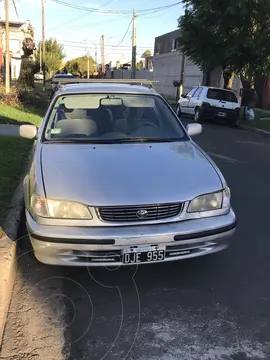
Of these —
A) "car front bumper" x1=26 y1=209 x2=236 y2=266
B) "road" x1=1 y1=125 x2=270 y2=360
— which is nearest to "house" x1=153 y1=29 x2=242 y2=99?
"road" x1=1 y1=125 x2=270 y2=360

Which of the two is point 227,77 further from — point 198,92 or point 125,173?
point 125,173

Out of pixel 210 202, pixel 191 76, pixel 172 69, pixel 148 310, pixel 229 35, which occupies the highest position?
pixel 229 35

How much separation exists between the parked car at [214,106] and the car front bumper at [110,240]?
14.6m

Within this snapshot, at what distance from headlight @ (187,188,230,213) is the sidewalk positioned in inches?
327

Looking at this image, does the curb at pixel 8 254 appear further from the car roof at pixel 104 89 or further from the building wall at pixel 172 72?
the building wall at pixel 172 72

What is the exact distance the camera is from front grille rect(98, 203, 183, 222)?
339 centimetres

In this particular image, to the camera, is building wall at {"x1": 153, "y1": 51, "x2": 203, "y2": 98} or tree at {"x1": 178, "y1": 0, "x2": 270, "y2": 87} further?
building wall at {"x1": 153, "y1": 51, "x2": 203, "y2": 98}

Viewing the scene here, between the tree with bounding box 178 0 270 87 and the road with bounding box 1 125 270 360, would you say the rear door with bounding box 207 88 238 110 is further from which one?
the road with bounding box 1 125 270 360

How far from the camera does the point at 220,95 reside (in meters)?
18.2

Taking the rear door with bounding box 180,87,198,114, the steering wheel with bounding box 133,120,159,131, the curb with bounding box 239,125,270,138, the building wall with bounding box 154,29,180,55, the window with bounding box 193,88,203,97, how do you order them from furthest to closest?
the building wall with bounding box 154,29,180,55, the rear door with bounding box 180,87,198,114, the window with bounding box 193,88,203,97, the curb with bounding box 239,125,270,138, the steering wheel with bounding box 133,120,159,131

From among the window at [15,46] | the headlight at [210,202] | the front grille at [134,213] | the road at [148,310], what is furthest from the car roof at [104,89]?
the window at [15,46]

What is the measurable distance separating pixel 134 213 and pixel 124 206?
0.33 feet

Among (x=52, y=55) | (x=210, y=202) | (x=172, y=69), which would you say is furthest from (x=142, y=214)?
(x=52, y=55)

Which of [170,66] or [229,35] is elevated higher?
[229,35]
